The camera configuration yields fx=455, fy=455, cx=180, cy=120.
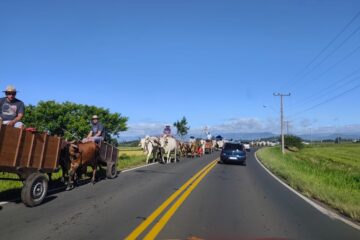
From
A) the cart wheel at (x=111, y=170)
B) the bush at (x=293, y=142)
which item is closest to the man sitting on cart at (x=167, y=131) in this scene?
the cart wheel at (x=111, y=170)

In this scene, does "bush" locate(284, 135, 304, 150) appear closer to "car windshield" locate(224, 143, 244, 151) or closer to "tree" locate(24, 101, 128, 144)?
"tree" locate(24, 101, 128, 144)

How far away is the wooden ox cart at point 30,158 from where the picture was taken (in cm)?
960

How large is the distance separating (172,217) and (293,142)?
113487 millimetres

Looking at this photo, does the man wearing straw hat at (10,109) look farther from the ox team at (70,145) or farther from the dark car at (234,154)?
the dark car at (234,154)

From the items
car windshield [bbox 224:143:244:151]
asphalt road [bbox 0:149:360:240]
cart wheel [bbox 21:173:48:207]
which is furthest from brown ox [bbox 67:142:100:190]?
Answer: car windshield [bbox 224:143:244:151]

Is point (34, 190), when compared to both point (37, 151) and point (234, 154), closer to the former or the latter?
point (37, 151)

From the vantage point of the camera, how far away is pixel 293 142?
119 meters

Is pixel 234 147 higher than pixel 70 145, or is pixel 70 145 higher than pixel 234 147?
pixel 234 147

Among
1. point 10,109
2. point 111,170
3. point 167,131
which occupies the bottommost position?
point 111,170

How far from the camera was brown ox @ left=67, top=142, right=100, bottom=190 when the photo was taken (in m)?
13.7

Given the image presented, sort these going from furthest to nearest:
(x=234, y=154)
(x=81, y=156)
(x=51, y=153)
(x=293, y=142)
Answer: (x=293, y=142) < (x=234, y=154) < (x=81, y=156) < (x=51, y=153)

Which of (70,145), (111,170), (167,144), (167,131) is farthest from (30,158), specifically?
(167,131)

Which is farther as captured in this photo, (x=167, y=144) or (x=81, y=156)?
(x=167, y=144)

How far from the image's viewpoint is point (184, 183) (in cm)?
1703
